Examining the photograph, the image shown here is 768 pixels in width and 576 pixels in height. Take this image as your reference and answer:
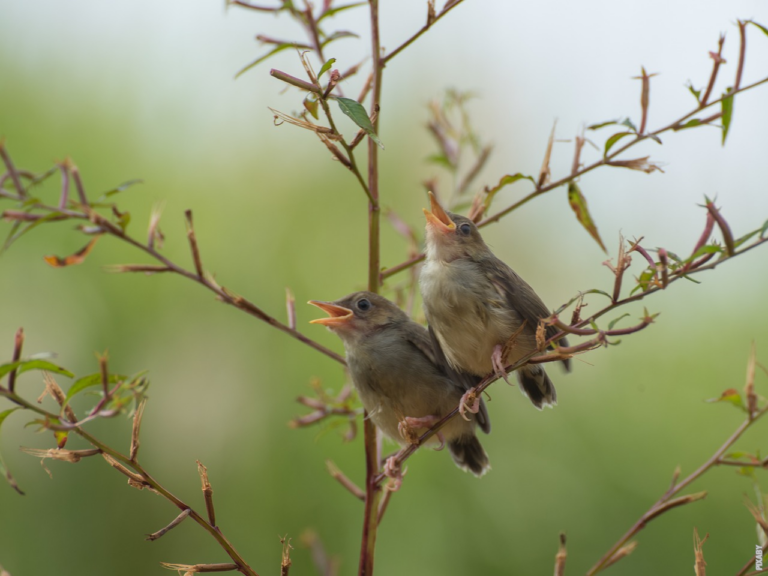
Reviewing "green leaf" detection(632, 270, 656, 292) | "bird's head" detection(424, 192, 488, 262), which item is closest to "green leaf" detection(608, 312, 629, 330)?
"green leaf" detection(632, 270, 656, 292)

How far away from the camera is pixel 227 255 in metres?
5.30

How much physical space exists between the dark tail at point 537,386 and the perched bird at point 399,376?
0.62 feet

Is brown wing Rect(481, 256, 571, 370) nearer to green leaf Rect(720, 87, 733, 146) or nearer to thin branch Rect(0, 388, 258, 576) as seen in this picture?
green leaf Rect(720, 87, 733, 146)

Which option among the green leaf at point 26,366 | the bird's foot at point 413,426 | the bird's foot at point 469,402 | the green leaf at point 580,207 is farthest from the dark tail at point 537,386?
the green leaf at point 26,366

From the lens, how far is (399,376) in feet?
8.68

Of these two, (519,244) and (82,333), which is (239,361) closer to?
(82,333)

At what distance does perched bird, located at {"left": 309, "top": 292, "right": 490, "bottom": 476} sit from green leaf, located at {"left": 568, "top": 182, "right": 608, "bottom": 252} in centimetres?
88

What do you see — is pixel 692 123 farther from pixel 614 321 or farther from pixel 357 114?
pixel 357 114

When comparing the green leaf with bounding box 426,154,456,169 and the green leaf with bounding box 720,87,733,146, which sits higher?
the green leaf with bounding box 426,154,456,169

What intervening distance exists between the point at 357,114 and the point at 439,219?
120 centimetres

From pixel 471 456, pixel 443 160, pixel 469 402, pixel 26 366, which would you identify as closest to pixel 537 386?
pixel 471 456

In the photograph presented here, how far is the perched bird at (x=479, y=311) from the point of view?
7.29 feet

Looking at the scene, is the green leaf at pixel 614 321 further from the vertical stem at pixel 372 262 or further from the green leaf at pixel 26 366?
the green leaf at pixel 26 366

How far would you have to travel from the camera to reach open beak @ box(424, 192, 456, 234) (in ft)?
7.77
